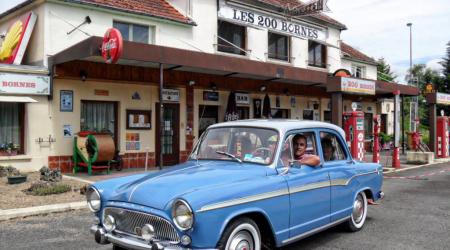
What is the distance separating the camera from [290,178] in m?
4.91

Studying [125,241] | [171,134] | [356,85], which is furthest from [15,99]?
[356,85]

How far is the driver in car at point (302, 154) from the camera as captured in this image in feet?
16.6

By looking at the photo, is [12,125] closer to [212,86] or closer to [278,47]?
[212,86]

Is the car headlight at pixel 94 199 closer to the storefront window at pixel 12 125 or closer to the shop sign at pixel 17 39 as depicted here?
the storefront window at pixel 12 125

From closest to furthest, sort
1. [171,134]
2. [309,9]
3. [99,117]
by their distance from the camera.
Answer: [99,117] → [171,134] → [309,9]

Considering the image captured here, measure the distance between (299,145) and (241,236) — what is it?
1589mm

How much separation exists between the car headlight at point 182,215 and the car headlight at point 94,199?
1.12 m

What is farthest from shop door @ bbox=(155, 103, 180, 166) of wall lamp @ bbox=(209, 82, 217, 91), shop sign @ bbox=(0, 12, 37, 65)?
shop sign @ bbox=(0, 12, 37, 65)

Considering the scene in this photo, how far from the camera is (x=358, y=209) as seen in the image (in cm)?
643

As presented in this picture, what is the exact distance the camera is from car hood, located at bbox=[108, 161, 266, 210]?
405 centimetres

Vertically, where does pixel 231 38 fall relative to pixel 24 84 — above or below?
above

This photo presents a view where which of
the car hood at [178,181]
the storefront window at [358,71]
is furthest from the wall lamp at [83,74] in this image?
the storefront window at [358,71]

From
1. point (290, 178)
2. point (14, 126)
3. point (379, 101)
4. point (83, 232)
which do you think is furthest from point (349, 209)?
point (379, 101)

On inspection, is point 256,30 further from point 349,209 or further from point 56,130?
point 349,209
